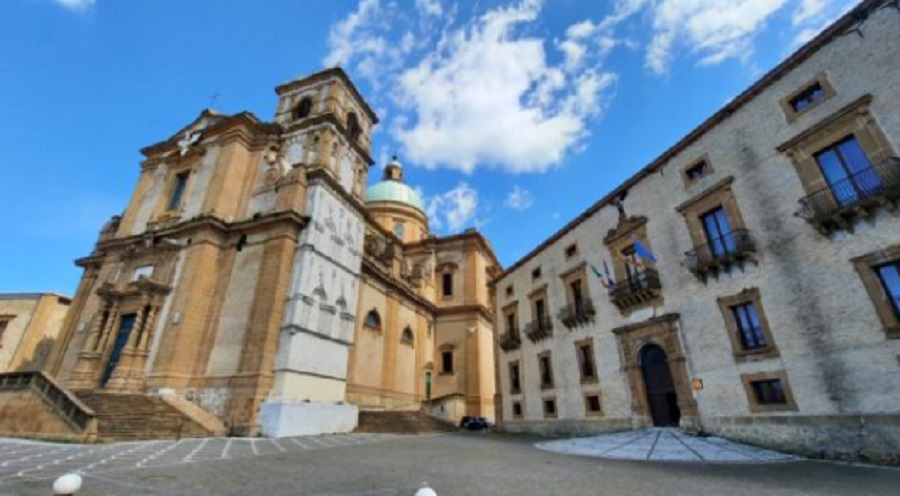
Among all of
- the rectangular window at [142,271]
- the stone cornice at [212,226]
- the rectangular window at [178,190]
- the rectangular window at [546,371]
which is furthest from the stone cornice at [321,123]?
the rectangular window at [546,371]

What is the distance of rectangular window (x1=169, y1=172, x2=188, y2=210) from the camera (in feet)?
79.3

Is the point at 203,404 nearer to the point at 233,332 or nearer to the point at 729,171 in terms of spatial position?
the point at 233,332

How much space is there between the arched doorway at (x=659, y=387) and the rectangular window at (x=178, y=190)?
26046 millimetres

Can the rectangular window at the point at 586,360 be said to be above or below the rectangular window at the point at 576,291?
below

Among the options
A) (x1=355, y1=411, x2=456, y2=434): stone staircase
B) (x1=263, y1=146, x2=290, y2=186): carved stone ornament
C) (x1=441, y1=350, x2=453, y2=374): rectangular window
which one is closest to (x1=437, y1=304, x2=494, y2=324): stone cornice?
(x1=441, y1=350, x2=453, y2=374): rectangular window

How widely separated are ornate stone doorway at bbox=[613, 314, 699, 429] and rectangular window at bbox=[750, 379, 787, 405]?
209cm

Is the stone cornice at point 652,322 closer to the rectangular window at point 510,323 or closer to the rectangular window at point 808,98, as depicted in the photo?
the rectangular window at point 808,98

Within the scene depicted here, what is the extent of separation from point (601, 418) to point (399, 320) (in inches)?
633

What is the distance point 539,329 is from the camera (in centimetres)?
2141

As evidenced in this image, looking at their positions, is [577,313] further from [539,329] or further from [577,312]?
[539,329]

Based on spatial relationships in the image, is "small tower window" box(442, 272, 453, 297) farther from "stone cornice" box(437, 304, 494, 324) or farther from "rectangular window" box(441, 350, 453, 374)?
"rectangular window" box(441, 350, 453, 374)

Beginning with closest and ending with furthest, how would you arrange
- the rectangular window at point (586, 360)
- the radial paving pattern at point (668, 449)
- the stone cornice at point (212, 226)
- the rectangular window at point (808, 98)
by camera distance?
the radial paving pattern at point (668, 449) → the rectangular window at point (808, 98) → the rectangular window at point (586, 360) → the stone cornice at point (212, 226)

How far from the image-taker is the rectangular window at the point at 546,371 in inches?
811

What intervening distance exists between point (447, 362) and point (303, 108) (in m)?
22.5
